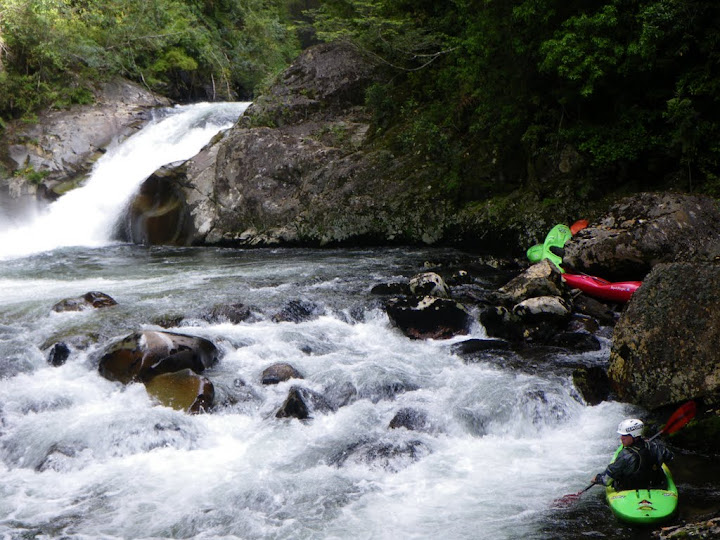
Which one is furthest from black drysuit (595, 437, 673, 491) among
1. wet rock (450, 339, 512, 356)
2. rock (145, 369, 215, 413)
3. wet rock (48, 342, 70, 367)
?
wet rock (48, 342, 70, 367)

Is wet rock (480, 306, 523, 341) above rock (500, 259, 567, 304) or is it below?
below

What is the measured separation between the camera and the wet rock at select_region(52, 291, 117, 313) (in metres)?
8.36

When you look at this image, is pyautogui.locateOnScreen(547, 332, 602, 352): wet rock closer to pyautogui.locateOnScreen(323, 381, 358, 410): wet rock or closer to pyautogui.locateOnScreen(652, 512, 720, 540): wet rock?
pyautogui.locateOnScreen(323, 381, 358, 410): wet rock

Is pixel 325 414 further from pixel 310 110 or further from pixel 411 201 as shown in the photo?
pixel 310 110

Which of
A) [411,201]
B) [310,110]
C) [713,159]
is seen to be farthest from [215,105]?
[713,159]

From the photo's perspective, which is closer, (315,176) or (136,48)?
(315,176)

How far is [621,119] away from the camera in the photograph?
32.9 feet

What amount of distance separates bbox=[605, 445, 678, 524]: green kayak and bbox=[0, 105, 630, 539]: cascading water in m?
0.18

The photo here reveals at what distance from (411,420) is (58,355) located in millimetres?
4054

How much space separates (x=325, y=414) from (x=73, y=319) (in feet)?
12.9

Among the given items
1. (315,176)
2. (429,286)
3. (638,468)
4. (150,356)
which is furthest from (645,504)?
(315,176)

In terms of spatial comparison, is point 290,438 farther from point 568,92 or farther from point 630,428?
point 568,92

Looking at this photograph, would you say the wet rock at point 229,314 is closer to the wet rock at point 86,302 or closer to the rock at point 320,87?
the wet rock at point 86,302

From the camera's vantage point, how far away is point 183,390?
625 cm
